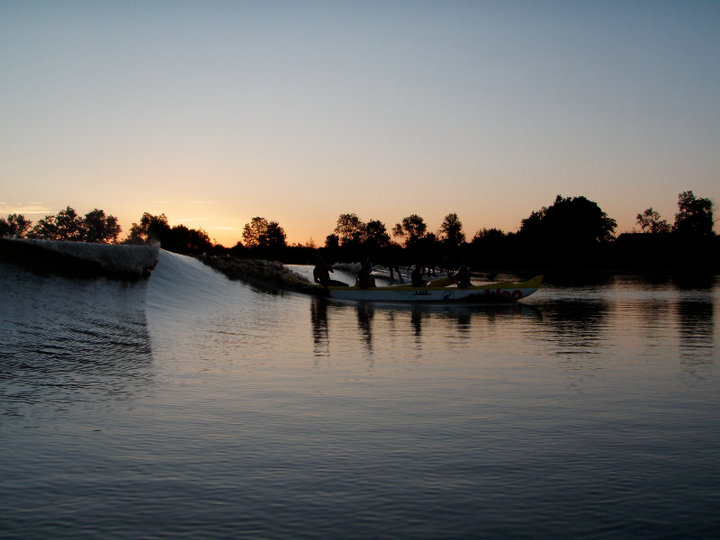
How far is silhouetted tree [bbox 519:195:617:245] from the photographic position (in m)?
145

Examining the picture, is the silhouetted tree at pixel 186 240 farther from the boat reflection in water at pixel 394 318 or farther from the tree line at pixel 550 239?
the boat reflection in water at pixel 394 318

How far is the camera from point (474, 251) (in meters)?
152

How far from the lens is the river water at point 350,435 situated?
15.1 ft

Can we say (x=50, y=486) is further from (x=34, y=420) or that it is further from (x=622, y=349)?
(x=622, y=349)

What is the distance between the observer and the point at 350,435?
6.75m

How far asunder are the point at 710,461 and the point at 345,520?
357 centimetres

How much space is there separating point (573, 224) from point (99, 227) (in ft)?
389

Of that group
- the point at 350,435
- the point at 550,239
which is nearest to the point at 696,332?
the point at 350,435

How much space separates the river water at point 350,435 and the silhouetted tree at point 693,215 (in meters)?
159

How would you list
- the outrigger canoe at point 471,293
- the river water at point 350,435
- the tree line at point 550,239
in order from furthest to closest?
1. the tree line at point 550,239
2. the outrigger canoe at point 471,293
3. the river water at point 350,435

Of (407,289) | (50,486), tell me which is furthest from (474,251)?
(50,486)

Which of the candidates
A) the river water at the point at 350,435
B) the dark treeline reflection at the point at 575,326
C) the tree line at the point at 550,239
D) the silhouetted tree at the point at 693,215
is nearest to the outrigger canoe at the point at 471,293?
the dark treeline reflection at the point at 575,326

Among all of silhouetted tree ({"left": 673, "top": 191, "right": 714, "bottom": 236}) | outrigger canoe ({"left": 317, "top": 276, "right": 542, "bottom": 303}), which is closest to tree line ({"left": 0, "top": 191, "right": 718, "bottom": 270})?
silhouetted tree ({"left": 673, "top": 191, "right": 714, "bottom": 236})

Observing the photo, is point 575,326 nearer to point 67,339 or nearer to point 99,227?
point 67,339
